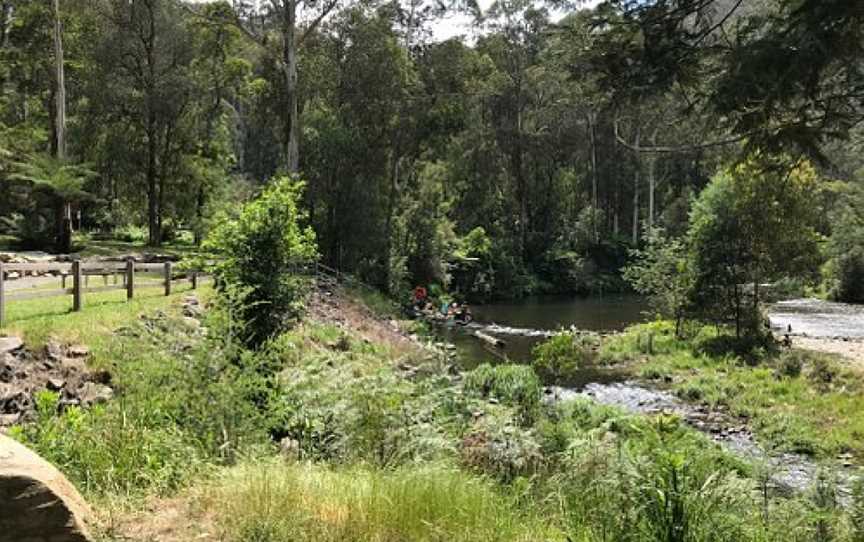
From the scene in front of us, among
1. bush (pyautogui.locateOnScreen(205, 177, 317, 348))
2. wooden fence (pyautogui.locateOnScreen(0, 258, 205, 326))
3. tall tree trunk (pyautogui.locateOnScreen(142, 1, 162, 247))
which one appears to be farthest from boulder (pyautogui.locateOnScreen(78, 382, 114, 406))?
tall tree trunk (pyautogui.locateOnScreen(142, 1, 162, 247))

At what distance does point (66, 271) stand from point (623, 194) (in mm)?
53474

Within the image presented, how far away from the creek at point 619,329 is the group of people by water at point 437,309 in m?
0.80

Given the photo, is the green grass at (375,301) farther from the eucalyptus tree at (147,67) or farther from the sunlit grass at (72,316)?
the sunlit grass at (72,316)

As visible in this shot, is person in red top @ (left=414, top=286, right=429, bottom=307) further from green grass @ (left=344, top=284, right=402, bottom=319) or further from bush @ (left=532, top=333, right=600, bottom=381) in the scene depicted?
bush @ (left=532, top=333, right=600, bottom=381)

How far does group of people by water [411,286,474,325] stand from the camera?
29156 millimetres

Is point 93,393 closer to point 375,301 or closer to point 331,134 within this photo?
point 375,301

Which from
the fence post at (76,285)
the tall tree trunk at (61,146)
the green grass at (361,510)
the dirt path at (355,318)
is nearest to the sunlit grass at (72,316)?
the fence post at (76,285)

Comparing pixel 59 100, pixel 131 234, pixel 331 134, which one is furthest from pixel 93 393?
pixel 131 234

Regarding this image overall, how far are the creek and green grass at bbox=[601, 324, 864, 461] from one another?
441 millimetres

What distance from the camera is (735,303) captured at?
21.2 metres

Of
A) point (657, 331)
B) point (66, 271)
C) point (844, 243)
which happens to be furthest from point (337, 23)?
point (844, 243)

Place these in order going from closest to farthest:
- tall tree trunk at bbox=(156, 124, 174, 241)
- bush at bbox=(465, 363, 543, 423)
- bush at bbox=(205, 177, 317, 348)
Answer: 1. bush at bbox=(205, 177, 317, 348)
2. bush at bbox=(465, 363, 543, 423)
3. tall tree trunk at bbox=(156, 124, 174, 241)

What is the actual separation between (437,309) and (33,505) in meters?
27.6

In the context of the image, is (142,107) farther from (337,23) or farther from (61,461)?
(61,461)
